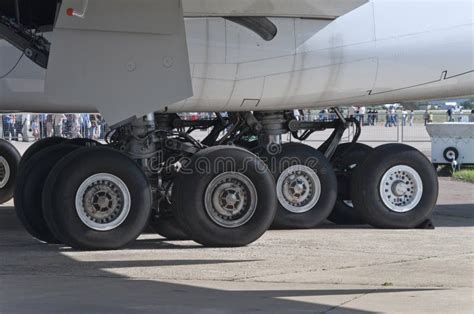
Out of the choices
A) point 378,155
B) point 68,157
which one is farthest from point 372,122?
point 68,157

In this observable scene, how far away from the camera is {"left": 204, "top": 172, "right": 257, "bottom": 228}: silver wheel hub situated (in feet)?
36.4

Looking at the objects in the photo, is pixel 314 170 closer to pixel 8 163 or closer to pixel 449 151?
pixel 8 163

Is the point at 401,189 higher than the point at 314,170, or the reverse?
the point at 314,170

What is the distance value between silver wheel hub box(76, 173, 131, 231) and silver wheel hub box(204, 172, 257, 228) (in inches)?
36.7

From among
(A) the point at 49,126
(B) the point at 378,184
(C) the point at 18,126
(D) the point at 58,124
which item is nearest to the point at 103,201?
(B) the point at 378,184

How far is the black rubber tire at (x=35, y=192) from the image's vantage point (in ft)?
37.8

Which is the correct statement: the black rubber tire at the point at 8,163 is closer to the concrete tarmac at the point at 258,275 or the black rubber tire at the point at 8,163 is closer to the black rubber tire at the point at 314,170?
the concrete tarmac at the point at 258,275

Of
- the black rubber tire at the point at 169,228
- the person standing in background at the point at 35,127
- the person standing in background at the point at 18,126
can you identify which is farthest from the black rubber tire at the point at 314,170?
the person standing in background at the point at 18,126

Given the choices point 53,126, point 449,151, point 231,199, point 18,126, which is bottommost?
point 231,199

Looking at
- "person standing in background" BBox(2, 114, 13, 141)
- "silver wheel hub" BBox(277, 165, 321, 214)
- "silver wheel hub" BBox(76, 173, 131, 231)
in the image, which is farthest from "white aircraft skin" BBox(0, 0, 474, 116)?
"person standing in background" BBox(2, 114, 13, 141)

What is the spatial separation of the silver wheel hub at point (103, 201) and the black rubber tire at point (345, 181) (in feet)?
12.6

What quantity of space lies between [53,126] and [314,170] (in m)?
16.9

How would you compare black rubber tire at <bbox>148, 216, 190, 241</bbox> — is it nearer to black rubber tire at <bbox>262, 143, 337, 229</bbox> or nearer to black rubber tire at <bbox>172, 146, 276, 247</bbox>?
black rubber tire at <bbox>172, 146, 276, 247</bbox>

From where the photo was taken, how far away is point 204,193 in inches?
436
